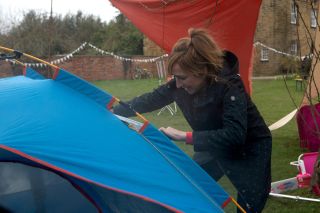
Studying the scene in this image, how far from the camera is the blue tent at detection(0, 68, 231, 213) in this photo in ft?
5.57

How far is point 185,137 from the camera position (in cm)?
206

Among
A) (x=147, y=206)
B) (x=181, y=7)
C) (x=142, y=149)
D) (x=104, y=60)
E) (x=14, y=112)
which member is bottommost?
(x=104, y=60)

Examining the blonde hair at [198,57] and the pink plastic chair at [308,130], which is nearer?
the blonde hair at [198,57]

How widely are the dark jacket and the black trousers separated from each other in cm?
3

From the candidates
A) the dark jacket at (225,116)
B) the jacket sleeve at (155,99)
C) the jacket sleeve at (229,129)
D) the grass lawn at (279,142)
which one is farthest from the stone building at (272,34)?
the jacket sleeve at (229,129)

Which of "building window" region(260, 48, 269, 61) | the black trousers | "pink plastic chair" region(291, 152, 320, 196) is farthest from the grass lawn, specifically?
"building window" region(260, 48, 269, 61)

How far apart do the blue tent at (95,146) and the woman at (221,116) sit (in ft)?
0.62

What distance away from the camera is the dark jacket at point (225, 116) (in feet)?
6.66

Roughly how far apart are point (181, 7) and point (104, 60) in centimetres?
1516

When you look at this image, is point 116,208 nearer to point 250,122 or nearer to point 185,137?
point 185,137

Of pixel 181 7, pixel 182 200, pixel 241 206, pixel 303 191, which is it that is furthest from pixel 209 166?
pixel 181 7

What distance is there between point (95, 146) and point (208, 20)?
3.94m

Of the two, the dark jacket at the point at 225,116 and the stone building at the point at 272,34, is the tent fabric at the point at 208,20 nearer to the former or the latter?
the dark jacket at the point at 225,116

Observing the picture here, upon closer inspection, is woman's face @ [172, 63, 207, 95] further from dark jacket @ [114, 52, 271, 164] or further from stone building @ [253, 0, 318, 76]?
stone building @ [253, 0, 318, 76]
